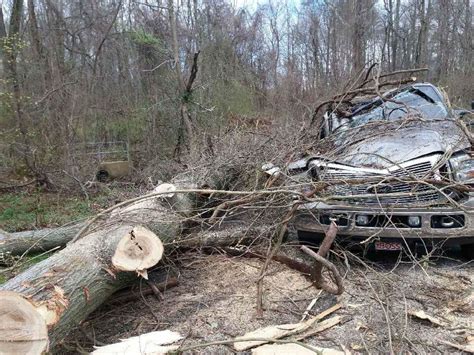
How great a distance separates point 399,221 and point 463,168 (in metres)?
0.85

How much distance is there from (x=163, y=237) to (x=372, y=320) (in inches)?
77.7

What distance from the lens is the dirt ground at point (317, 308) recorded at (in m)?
3.04

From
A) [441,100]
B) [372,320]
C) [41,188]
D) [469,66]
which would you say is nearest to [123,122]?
[41,188]

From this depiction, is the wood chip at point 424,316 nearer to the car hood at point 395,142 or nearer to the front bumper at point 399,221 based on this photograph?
the front bumper at point 399,221

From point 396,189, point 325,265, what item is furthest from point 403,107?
point 325,265

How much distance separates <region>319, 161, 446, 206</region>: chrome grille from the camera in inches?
151

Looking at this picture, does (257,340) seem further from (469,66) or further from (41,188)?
(469,66)

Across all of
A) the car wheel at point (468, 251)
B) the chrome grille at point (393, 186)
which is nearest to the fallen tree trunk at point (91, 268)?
the chrome grille at point (393, 186)

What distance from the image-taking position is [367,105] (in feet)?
20.0

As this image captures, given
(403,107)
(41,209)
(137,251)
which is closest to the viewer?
(137,251)

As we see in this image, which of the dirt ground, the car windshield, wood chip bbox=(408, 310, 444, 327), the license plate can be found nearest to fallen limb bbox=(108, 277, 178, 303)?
the dirt ground

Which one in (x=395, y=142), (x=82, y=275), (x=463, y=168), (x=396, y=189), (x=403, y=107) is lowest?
(x=82, y=275)

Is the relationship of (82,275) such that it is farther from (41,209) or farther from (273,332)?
(41,209)

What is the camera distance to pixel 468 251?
4246mm
